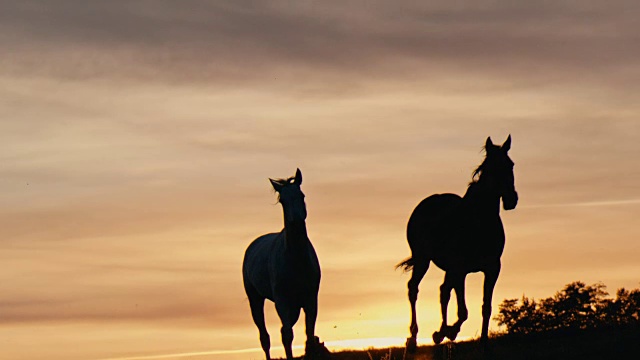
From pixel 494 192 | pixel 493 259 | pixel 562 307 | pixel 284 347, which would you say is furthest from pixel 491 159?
pixel 562 307

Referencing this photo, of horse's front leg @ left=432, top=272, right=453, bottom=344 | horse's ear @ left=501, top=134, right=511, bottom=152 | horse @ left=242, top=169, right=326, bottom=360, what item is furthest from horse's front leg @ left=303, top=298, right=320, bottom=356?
horse's ear @ left=501, top=134, right=511, bottom=152

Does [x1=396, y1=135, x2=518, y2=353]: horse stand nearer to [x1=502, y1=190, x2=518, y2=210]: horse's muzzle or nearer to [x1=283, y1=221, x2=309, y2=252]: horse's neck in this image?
[x1=502, y1=190, x2=518, y2=210]: horse's muzzle

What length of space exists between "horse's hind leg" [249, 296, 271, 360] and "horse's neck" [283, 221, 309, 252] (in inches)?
155

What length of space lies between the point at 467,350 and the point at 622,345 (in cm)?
290

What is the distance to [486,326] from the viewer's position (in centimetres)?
2081

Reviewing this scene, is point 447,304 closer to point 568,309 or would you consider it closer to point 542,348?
point 542,348

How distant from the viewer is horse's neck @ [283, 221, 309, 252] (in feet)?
69.1

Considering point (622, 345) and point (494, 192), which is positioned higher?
point (494, 192)

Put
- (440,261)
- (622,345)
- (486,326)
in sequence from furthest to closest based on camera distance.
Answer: (440,261), (486,326), (622,345)

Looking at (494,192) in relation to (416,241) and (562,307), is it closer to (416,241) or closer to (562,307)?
(416,241)

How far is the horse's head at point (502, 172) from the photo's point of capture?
2012 centimetres

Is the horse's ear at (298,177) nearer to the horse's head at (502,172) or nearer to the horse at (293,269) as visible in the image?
the horse at (293,269)

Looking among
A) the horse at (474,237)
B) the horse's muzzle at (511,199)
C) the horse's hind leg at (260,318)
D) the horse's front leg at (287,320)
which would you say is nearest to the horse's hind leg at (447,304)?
the horse at (474,237)

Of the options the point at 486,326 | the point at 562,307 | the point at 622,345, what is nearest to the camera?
the point at 622,345
